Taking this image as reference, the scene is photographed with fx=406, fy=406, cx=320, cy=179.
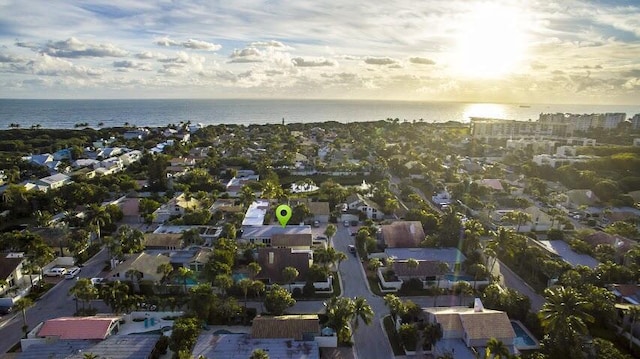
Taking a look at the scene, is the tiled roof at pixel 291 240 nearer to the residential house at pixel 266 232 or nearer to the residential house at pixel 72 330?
the residential house at pixel 266 232

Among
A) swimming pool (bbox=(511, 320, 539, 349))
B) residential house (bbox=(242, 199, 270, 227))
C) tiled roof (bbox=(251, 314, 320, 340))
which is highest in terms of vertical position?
residential house (bbox=(242, 199, 270, 227))

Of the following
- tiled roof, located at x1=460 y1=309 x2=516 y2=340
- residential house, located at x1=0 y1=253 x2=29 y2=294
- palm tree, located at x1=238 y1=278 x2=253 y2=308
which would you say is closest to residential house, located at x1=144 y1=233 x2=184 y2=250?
residential house, located at x1=0 y1=253 x2=29 y2=294

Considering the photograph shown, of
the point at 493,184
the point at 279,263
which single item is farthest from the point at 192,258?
the point at 493,184

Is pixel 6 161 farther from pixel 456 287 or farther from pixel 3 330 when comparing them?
pixel 456 287

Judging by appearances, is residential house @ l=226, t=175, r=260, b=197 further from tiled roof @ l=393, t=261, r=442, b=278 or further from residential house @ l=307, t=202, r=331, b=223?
tiled roof @ l=393, t=261, r=442, b=278

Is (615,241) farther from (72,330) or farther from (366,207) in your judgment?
(72,330)

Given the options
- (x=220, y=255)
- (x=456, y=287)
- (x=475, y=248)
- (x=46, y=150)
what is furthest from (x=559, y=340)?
(x=46, y=150)
